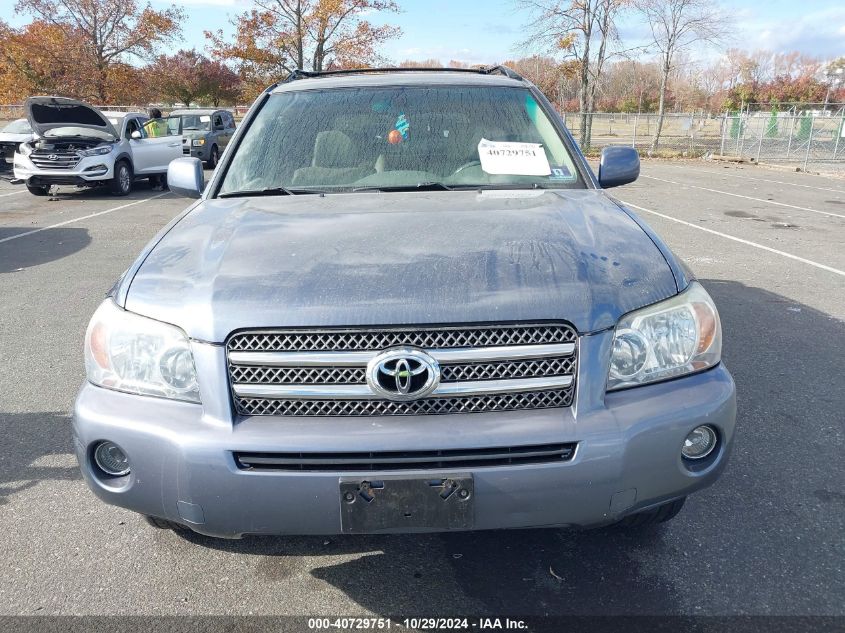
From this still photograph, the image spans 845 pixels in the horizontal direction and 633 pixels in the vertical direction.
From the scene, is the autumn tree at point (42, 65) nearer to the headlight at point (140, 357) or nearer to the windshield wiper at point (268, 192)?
the windshield wiper at point (268, 192)

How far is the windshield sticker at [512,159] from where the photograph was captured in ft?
10.4

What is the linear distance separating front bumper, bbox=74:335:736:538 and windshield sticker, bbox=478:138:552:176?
1425 mm

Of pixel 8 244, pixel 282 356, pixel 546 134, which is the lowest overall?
pixel 8 244

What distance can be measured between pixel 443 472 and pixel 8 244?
9.21 metres

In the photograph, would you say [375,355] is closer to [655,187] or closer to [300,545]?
[300,545]

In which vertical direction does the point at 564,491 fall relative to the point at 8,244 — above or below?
above

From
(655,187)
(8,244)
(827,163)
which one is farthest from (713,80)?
(8,244)

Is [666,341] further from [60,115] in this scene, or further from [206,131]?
[206,131]

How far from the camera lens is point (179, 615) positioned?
87.2 inches

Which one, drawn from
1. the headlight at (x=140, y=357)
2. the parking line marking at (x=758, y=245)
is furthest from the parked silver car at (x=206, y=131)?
the headlight at (x=140, y=357)

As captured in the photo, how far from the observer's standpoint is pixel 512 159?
10.5 feet

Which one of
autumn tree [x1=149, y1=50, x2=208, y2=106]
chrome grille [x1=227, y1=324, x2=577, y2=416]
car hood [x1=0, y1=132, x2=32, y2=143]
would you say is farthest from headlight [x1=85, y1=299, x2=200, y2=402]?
autumn tree [x1=149, y1=50, x2=208, y2=106]

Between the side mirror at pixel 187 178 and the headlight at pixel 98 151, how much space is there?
11276 millimetres

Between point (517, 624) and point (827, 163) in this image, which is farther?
point (827, 163)
